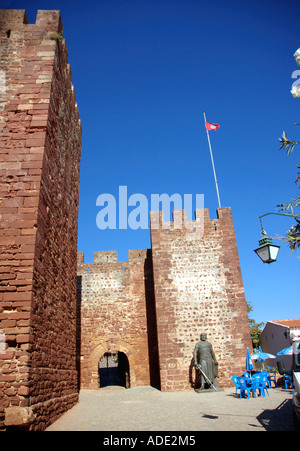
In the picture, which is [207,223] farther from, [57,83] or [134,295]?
[57,83]

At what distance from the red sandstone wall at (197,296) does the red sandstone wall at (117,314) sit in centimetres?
207

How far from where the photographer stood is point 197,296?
12883mm

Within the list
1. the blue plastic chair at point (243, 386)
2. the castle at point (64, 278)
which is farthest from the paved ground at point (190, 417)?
the castle at point (64, 278)

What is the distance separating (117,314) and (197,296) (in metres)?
4.20

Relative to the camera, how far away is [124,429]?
18.0 ft

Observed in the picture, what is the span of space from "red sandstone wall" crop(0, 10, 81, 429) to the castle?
0.8 inches

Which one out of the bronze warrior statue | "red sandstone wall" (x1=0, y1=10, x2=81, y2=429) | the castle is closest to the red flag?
the castle

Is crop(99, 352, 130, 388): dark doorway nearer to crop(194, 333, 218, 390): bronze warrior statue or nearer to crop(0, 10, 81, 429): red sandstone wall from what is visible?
crop(194, 333, 218, 390): bronze warrior statue

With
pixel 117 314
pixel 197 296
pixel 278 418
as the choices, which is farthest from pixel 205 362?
pixel 278 418

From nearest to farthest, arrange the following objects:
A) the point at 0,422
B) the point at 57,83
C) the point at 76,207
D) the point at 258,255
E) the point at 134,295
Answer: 1. the point at 0,422
2. the point at 258,255
3. the point at 57,83
4. the point at 76,207
5. the point at 134,295

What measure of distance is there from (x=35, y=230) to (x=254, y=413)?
587 cm

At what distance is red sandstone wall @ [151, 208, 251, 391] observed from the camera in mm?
12148

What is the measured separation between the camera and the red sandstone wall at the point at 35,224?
490cm

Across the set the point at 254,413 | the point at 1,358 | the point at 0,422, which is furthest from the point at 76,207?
the point at 254,413
